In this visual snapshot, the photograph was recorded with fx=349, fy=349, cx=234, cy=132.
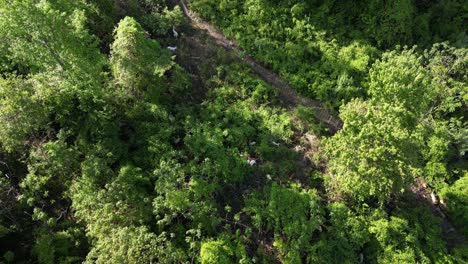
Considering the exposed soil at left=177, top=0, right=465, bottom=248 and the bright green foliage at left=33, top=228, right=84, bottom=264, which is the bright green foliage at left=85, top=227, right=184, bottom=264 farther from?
the exposed soil at left=177, top=0, right=465, bottom=248

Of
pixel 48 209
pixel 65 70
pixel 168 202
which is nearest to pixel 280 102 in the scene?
pixel 168 202

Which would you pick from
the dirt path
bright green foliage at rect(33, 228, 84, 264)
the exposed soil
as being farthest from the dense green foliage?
the dirt path

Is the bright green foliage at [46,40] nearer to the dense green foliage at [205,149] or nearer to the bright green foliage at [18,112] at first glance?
the dense green foliage at [205,149]

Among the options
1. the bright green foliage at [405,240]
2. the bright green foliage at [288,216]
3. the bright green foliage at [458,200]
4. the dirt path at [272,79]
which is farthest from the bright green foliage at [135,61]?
the bright green foliage at [458,200]

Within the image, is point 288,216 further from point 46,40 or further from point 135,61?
point 46,40

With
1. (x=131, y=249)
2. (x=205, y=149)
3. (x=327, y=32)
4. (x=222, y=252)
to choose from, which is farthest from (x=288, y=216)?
(x=327, y=32)
